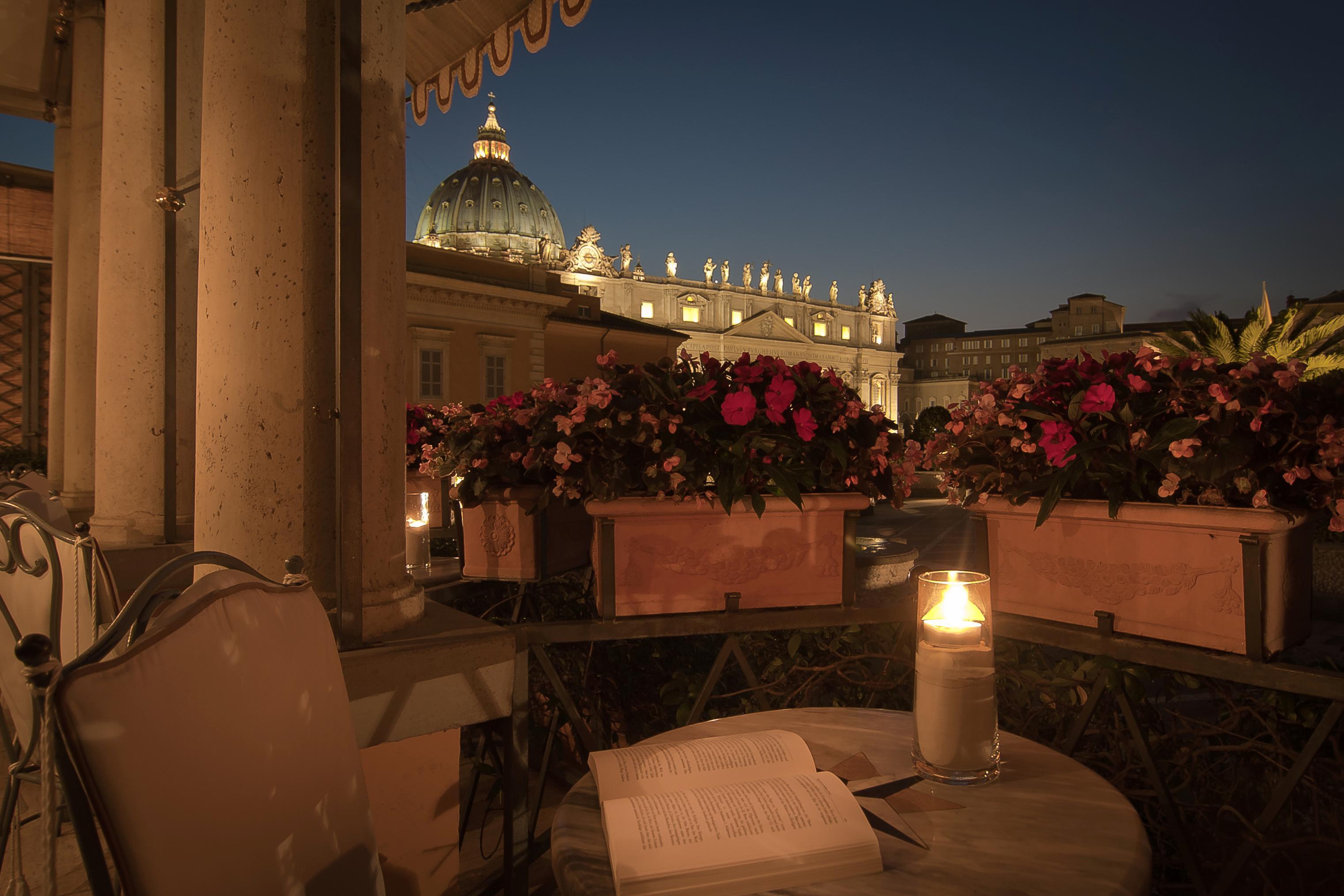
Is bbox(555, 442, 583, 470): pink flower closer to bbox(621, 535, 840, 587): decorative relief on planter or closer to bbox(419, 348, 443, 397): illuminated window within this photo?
bbox(621, 535, 840, 587): decorative relief on planter

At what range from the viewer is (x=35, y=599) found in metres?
1.53

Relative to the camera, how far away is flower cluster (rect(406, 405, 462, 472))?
124 inches

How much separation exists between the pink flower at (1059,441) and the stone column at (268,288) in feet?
5.05

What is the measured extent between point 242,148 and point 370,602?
1.07 m

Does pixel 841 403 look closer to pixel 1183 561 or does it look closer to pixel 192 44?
pixel 1183 561

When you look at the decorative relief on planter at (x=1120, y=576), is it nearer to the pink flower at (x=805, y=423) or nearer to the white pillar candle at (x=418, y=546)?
the pink flower at (x=805, y=423)

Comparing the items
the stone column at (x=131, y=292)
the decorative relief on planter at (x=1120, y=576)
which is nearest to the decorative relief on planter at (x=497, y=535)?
Result: the decorative relief on planter at (x=1120, y=576)

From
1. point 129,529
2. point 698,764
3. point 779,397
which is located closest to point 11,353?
point 129,529

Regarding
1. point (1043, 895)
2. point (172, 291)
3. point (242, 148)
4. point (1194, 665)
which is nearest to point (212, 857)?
point (1043, 895)

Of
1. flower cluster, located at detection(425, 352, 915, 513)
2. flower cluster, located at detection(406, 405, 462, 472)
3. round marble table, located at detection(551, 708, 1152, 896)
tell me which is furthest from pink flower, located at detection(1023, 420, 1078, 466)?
flower cluster, located at detection(406, 405, 462, 472)

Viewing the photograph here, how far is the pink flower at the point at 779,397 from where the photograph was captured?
1.77 metres

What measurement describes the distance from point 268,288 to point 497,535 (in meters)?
0.87

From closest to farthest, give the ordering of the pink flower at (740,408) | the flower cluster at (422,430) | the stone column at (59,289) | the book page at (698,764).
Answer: the book page at (698,764) → the pink flower at (740,408) → the flower cluster at (422,430) → the stone column at (59,289)

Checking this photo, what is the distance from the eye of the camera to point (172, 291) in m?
3.01
